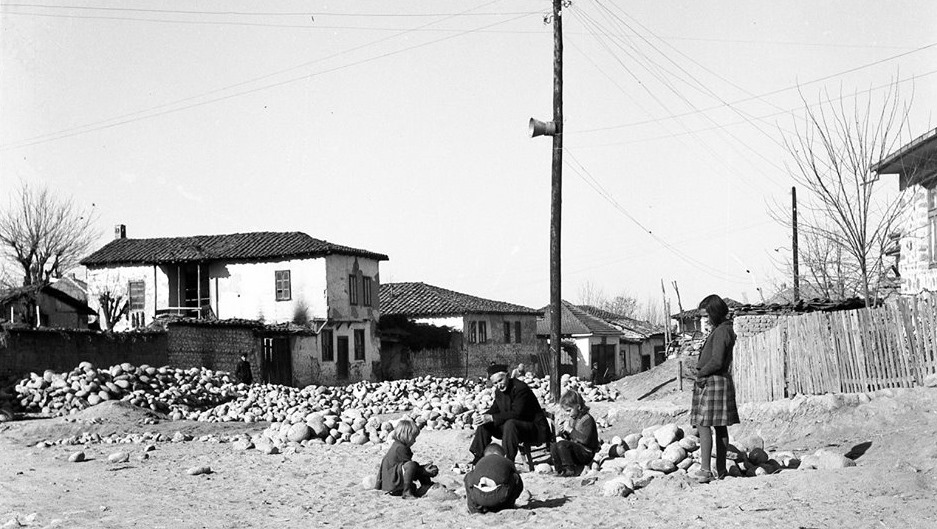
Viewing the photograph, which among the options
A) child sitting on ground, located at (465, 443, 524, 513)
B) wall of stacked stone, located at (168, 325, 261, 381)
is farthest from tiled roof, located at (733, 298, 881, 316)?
wall of stacked stone, located at (168, 325, 261, 381)

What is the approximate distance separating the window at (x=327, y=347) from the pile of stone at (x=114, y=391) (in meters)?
13.0

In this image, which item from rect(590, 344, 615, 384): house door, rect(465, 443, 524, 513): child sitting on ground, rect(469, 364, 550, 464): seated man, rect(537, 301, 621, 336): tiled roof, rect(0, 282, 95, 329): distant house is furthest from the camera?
rect(537, 301, 621, 336): tiled roof

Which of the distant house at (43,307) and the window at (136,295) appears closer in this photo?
the distant house at (43,307)

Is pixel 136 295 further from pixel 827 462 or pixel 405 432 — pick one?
pixel 827 462

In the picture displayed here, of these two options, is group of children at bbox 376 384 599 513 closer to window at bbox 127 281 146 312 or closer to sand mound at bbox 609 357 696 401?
sand mound at bbox 609 357 696 401

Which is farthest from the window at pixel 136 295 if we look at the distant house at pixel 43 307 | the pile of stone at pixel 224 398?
the pile of stone at pixel 224 398

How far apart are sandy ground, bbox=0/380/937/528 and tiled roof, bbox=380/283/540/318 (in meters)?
32.1

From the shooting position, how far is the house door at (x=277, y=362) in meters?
37.8

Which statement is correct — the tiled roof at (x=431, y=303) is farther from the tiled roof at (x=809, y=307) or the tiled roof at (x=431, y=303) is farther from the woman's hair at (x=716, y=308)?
the woman's hair at (x=716, y=308)

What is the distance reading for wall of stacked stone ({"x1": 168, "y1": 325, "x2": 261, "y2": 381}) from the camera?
105 ft

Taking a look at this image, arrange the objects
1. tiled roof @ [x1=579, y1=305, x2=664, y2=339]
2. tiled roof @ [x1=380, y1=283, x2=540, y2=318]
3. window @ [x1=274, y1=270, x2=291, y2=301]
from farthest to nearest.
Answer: tiled roof @ [x1=579, y1=305, x2=664, y2=339]
tiled roof @ [x1=380, y1=283, x2=540, y2=318]
window @ [x1=274, y1=270, x2=291, y2=301]

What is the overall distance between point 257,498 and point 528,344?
43.6 meters

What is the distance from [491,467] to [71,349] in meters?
21.0

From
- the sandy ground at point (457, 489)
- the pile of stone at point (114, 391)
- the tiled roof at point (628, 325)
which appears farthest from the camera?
the tiled roof at point (628, 325)
